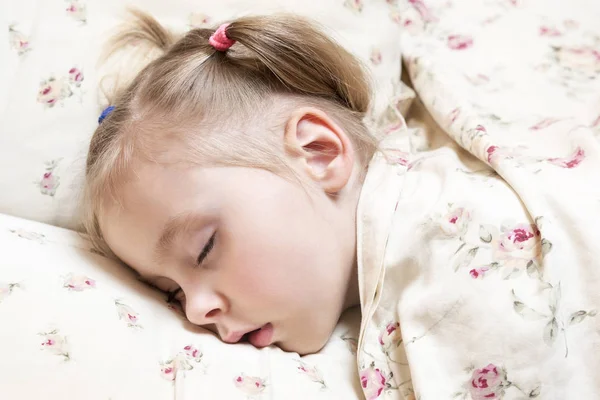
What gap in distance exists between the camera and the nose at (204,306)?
0.88 metres

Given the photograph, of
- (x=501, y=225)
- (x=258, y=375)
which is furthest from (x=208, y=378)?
(x=501, y=225)

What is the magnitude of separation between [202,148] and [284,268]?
0.19 m

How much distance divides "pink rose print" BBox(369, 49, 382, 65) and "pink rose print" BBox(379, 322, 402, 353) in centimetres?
51

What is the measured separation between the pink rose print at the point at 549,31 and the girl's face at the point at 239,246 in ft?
2.29

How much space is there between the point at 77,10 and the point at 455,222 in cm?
72

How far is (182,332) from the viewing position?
2.89 ft

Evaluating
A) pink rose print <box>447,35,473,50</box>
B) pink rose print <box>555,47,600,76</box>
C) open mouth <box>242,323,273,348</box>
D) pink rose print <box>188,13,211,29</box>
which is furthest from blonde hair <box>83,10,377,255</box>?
pink rose print <box>555,47,600,76</box>

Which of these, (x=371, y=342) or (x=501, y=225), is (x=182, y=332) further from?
(x=501, y=225)

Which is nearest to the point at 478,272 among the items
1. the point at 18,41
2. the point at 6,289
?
the point at 6,289

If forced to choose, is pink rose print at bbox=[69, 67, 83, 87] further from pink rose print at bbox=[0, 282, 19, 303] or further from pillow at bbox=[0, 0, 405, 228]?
pink rose print at bbox=[0, 282, 19, 303]

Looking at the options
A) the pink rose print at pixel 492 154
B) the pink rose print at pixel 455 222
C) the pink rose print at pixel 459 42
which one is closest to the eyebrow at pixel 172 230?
the pink rose print at pixel 455 222

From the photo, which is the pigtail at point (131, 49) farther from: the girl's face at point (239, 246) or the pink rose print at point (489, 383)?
the pink rose print at point (489, 383)

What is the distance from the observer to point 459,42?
1.35 meters

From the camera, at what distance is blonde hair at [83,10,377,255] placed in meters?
0.90
